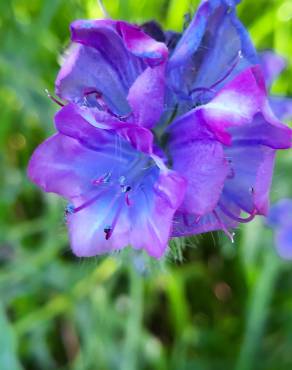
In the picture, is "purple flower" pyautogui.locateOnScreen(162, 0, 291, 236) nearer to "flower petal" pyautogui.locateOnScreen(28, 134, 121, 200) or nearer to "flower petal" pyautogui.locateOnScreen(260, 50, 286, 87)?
"flower petal" pyautogui.locateOnScreen(28, 134, 121, 200)

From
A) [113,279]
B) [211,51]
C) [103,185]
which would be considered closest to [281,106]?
[211,51]

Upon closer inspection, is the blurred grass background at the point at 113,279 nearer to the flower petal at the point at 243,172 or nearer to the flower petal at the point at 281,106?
the flower petal at the point at 281,106

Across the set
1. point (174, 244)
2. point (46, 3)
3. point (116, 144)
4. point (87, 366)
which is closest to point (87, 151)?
point (116, 144)

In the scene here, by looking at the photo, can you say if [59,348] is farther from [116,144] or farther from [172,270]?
[116,144]

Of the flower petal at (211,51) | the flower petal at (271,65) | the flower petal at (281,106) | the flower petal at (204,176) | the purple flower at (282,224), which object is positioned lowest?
the purple flower at (282,224)

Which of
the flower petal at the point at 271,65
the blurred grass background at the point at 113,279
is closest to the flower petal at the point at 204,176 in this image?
the flower petal at the point at 271,65

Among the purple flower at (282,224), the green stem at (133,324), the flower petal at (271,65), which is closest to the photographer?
the flower petal at (271,65)
